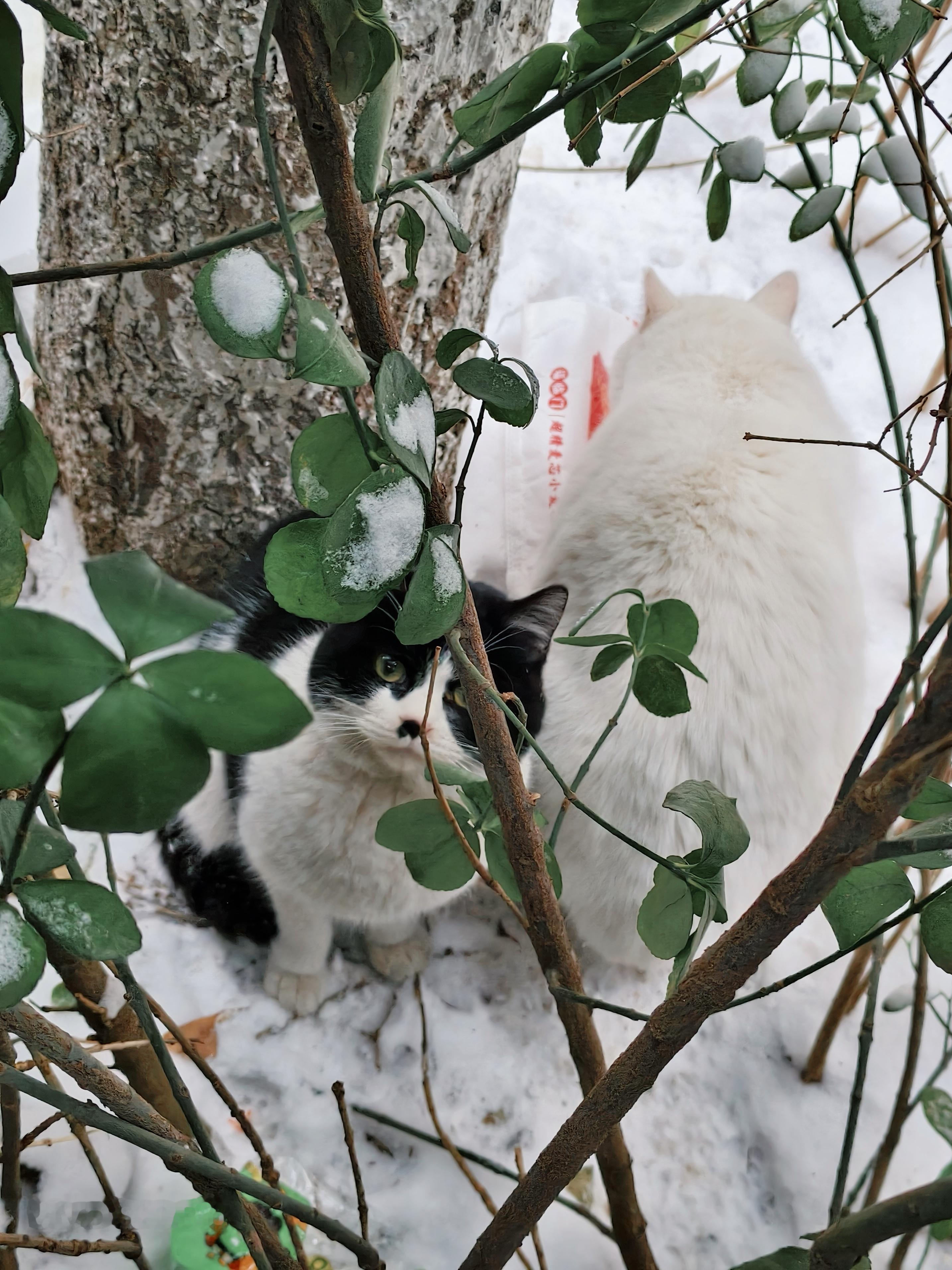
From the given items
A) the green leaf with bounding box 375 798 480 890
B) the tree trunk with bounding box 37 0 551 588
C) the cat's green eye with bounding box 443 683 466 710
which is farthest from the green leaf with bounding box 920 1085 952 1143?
the tree trunk with bounding box 37 0 551 588

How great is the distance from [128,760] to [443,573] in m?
0.13

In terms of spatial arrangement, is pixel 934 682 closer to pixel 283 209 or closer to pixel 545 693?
pixel 283 209

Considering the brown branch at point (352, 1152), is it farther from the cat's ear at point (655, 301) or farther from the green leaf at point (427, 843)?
the cat's ear at point (655, 301)

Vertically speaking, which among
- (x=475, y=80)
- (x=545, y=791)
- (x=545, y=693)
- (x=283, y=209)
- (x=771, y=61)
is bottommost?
(x=545, y=791)

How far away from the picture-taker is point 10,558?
31 cm

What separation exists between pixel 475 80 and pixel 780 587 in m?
0.66

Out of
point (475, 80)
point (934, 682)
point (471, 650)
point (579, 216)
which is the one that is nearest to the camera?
point (934, 682)

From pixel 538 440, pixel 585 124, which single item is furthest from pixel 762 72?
pixel 538 440

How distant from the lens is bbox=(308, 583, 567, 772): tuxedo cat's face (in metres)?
0.87

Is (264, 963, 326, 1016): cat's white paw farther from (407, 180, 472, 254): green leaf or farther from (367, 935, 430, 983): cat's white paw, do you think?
(407, 180, 472, 254): green leaf

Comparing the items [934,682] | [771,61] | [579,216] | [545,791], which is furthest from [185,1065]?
[579,216]

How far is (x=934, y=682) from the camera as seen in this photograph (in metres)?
0.29

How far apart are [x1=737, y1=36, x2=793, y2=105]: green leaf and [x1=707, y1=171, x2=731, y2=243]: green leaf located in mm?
52

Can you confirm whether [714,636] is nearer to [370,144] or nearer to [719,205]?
[719,205]
